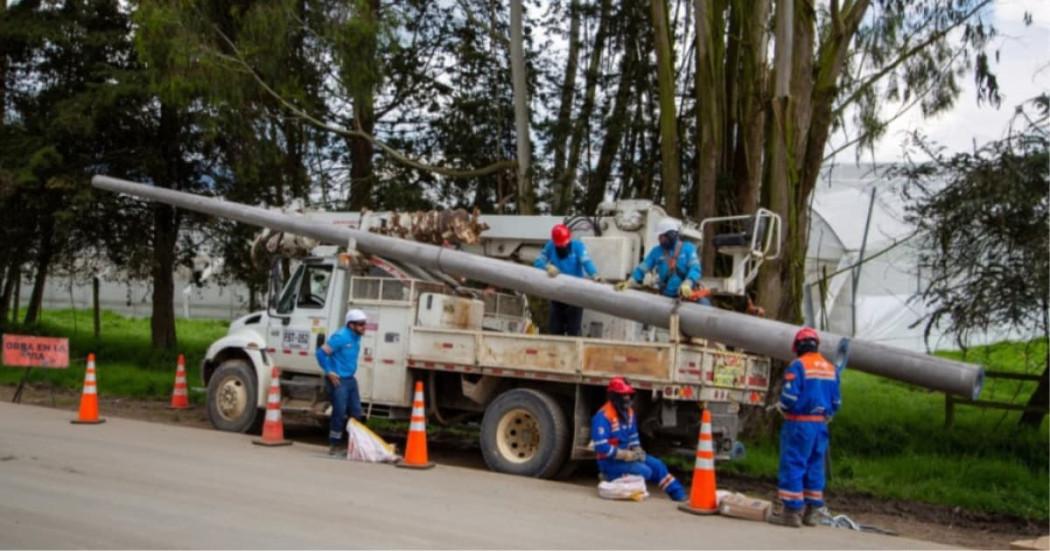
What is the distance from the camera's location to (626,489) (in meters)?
9.48

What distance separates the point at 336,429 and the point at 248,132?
9344 mm

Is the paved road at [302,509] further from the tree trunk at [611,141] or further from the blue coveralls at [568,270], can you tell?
the tree trunk at [611,141]

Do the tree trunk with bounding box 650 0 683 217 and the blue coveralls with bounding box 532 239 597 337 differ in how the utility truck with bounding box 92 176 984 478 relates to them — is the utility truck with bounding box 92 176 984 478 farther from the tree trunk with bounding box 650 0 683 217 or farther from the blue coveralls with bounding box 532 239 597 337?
the tree trunk with bounding box 650 0 683 217

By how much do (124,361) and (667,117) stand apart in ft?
43.9

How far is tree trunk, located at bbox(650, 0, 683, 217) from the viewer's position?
15.4 meters

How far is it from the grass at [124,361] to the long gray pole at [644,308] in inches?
232

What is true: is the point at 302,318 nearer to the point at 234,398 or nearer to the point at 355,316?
the point at 234,398

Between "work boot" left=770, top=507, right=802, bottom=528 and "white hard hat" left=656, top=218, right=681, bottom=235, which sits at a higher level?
"white hard hat" left=656, top=218, right=681, bottom=235

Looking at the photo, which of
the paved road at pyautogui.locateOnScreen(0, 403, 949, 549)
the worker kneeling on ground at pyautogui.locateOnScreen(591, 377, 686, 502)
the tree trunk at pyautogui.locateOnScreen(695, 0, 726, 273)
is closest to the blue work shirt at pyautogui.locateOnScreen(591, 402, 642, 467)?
the worker kneeling on ground at pyautogui.locateOnScreen(591, 377, 686, 502)

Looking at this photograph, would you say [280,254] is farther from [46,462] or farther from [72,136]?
[72,136]

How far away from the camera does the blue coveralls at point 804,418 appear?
27.7ft

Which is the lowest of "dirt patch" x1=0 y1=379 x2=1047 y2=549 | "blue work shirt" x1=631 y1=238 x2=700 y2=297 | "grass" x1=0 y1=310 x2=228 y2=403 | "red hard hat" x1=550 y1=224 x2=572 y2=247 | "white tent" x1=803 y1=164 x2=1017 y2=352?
"dirt patch" x1=0 y1=379 x2=1047 y2=549

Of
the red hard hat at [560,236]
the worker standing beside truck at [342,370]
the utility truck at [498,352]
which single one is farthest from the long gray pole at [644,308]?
the worker standing beside truck at [342,370]

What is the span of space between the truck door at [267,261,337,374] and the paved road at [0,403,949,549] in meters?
1.78
